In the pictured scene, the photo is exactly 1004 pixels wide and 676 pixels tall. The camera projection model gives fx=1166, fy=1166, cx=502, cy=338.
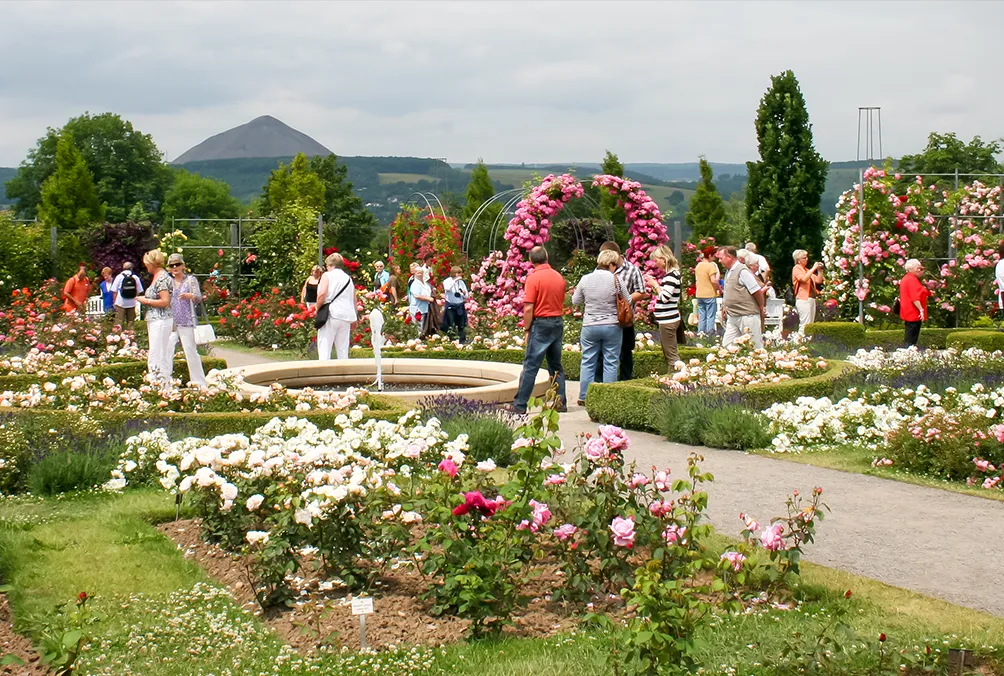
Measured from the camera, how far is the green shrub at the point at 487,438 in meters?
8.17

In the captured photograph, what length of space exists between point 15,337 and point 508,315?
737 centimetres

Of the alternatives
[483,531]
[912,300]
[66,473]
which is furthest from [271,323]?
[483,531]

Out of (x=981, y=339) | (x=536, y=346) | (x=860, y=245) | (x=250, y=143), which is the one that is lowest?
(x=981, y=339)

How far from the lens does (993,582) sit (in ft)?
17.4

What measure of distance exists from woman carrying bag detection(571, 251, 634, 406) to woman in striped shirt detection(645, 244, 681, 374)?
1076 mm

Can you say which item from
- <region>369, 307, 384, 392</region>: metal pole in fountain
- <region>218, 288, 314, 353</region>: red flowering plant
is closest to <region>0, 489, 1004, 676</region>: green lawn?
Answer: <region>369, 307, 384, 392</region>: metal pole in fountain

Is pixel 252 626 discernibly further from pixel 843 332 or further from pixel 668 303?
pixel 843 332

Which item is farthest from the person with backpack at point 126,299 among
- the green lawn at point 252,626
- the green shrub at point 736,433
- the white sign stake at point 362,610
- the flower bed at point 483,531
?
the white sign stake at point 362,610

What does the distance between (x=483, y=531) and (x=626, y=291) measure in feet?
21.7

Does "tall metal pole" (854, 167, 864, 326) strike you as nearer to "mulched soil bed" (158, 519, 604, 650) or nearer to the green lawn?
the green lawn

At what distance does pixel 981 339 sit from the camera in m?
17.4

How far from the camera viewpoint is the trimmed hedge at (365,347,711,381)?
1383cm

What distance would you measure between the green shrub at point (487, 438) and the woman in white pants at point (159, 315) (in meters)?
3.85

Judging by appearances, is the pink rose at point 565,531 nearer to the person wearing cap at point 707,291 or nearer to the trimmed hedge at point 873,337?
the person wearing cap at point 707,291
